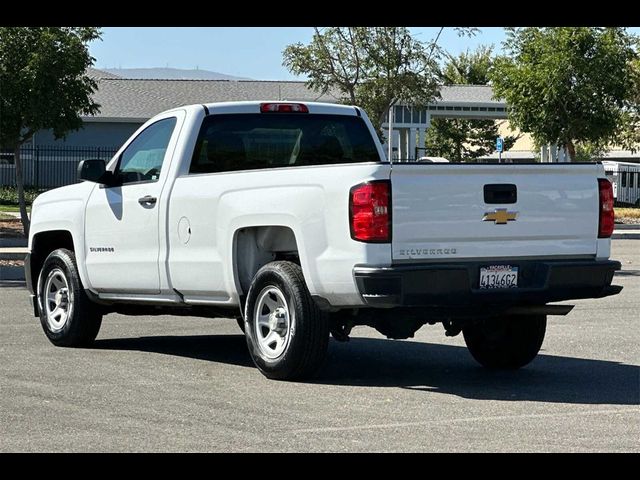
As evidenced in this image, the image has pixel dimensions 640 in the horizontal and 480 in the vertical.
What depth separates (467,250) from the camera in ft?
32.7

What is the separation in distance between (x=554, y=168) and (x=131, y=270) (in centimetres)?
383

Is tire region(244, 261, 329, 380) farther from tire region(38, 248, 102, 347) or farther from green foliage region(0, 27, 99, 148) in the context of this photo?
green foliage region(0, 27, 99, 148)

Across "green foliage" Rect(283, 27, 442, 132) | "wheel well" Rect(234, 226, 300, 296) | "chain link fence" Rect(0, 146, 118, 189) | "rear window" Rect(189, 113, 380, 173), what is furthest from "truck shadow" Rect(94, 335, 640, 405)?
"chain link fence" Rect(0, 146, 118, 189)

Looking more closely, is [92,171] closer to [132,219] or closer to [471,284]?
[132,219]

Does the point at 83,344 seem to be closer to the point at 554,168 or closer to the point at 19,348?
the point at 19,348

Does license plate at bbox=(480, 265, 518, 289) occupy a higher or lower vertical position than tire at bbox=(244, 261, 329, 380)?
higher

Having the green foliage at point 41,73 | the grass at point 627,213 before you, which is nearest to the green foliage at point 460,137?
the grass at point 627,213

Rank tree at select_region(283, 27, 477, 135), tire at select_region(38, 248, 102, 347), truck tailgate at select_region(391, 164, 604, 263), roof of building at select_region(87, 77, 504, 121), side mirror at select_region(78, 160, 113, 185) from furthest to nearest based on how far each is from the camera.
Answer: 1. roof of building at select_region(87, 77, 504, 121)
2. tree at select_region(283, 27, 477, 135)
3. tire at select_region(38, 248, 102, 347)
4. side mirror at select_region(78, 160, 113, 185)
5. truck tailgate at select_region(391, 164, 604, 263)

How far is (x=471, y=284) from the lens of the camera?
32.6ft

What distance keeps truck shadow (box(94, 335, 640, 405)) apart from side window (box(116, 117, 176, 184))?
62.1 inches

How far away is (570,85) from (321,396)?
139 ft

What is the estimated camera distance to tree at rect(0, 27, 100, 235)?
28750 mm

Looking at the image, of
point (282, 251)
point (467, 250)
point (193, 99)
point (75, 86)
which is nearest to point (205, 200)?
point (282, 251)

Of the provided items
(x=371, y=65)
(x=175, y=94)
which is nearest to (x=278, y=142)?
(x=371, y=65)
